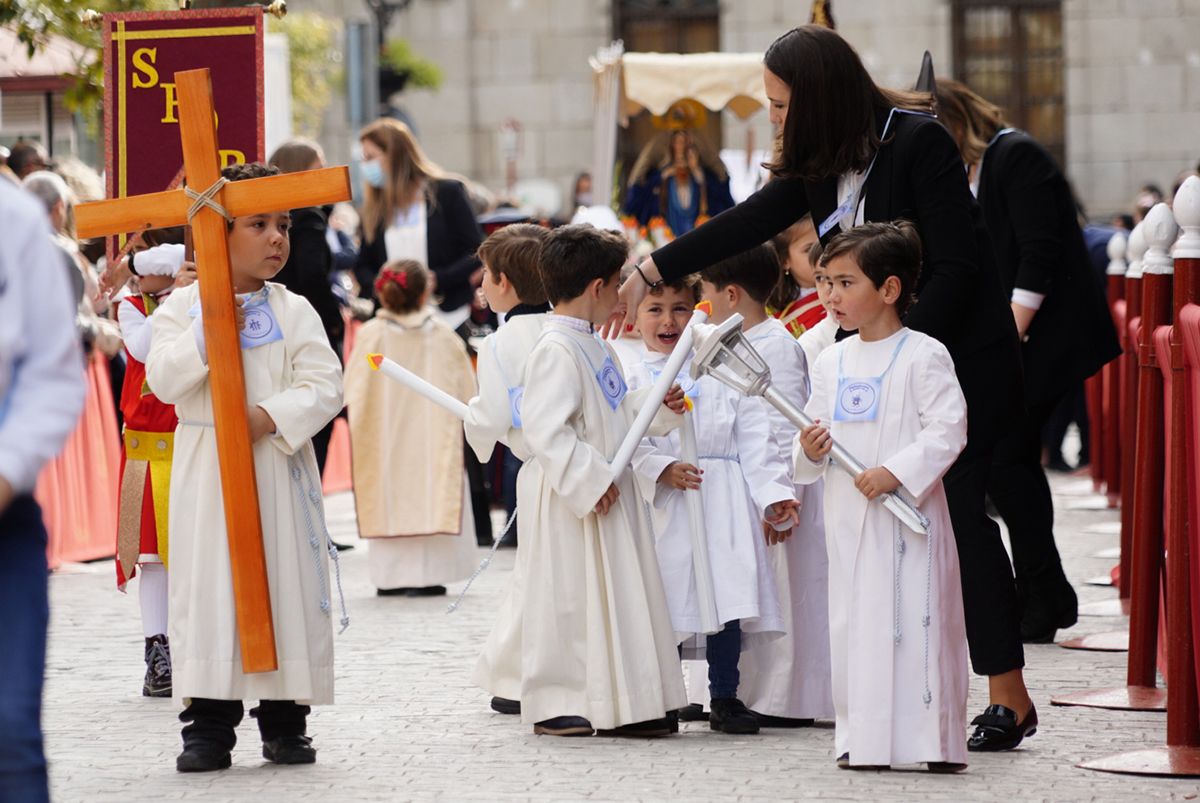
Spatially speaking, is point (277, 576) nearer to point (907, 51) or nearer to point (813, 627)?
point (813, 627)

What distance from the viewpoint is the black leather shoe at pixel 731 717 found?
6333 millimetres

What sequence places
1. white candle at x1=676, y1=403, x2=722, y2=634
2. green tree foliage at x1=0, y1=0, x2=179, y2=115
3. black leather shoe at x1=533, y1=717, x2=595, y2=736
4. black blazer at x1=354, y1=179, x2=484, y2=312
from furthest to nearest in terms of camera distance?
black blazer at x1=354, y1=179, x2=484, y2=312, green tree foliage at x1=0, y1=0, x2=179, y2=115, white candle at x1=676, y1=403, x2=722, y2=634, black leather shoe at x1=533, y1=717, x2=595, y2=736

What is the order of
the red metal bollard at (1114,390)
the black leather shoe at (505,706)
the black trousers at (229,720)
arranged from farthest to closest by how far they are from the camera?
the red metal bollard at (1114,390), the black leather shoe at (505,706), the black trousers at (229,720)

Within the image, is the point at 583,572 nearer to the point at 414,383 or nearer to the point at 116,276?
the point at 414,383

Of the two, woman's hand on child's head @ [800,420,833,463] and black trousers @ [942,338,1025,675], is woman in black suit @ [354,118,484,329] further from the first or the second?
woman's hand on child's head @ [800,420,833,463]

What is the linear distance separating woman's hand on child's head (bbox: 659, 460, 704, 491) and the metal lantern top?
2.26 feet

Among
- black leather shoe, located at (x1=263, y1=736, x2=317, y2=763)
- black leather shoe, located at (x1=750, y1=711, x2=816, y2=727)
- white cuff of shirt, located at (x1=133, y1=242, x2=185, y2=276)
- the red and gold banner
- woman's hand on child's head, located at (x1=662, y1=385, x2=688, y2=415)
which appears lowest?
black leather shoe, located at (x1=750, y1=711, x2=816, y2=727)

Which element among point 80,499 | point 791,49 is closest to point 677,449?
point 791,49

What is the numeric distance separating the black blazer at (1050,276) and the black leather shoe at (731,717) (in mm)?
2251

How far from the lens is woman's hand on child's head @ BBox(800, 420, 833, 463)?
216 inches

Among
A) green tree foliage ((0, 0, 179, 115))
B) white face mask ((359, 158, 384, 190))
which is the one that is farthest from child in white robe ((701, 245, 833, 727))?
white face mask ((359, 158, 384, 190))

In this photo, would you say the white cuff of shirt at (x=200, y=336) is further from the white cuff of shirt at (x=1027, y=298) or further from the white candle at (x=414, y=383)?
the white cuff of shirt at (x=1027, y=298)

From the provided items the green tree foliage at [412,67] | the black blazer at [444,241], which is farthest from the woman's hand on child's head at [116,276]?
the green tree foliage at [412,67]

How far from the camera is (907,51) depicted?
98.7 feet
